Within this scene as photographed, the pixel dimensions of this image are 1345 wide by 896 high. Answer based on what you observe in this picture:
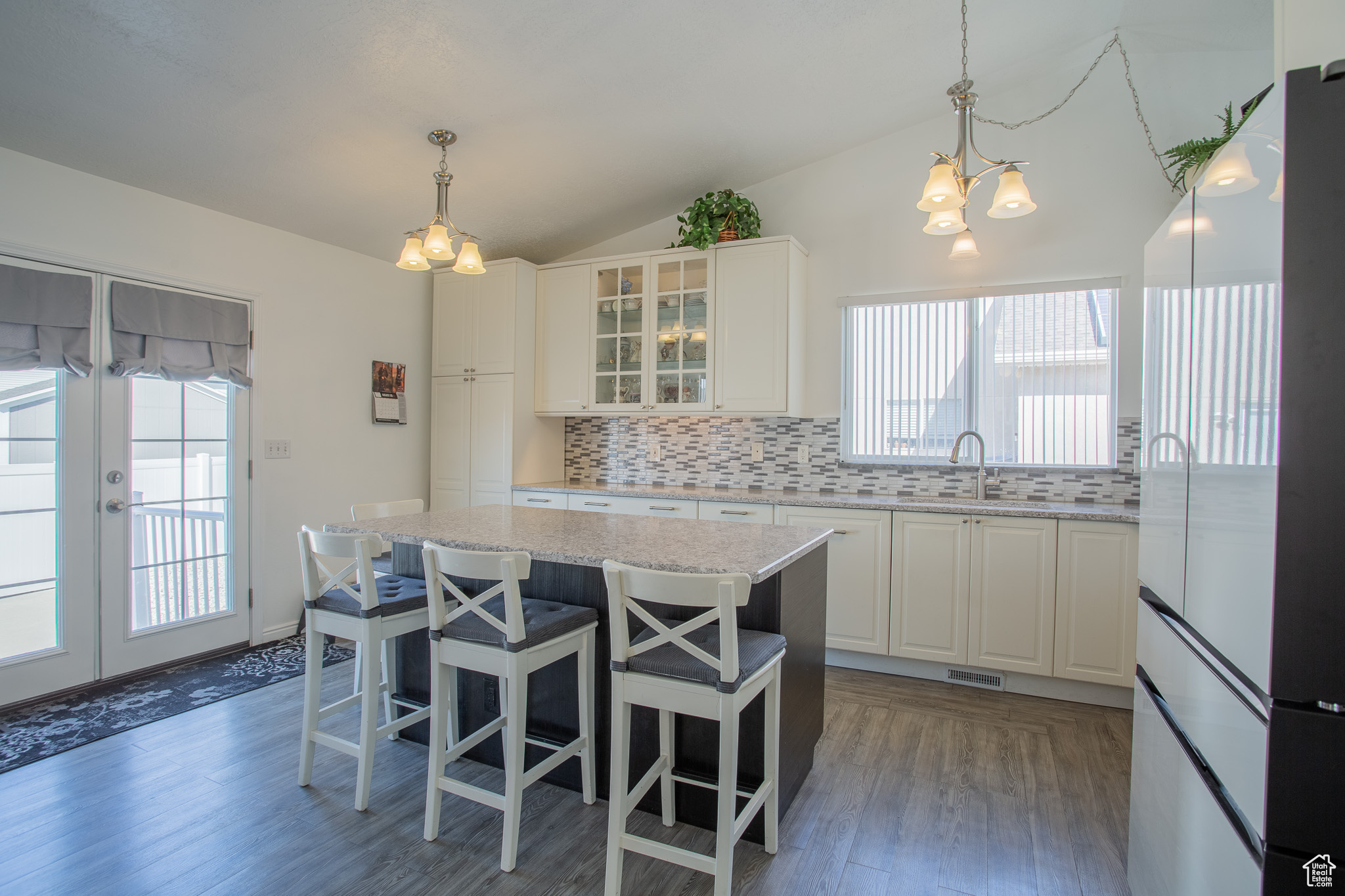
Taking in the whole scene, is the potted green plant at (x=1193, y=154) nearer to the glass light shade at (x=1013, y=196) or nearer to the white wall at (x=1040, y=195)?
the white wall at (x=1040, y=195)

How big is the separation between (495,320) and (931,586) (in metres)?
3.08

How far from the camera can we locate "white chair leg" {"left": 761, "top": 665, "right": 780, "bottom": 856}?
1.91m

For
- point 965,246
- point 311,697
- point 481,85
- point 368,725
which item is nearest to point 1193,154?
point 965,246

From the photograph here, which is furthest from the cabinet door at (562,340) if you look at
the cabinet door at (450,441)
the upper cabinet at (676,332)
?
the cabinet door at (450,441)

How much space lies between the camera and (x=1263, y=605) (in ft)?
3.47

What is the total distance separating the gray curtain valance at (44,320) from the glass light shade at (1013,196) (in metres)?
3.78

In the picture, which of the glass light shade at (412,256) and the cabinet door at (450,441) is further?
the cabinet door at (450,441)

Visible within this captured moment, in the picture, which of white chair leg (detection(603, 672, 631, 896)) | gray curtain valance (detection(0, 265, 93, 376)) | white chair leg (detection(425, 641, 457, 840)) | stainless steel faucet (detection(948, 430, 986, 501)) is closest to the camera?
white chair leg (detection(603, 672, 631, 896))

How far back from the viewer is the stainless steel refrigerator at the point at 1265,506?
1.00 meters

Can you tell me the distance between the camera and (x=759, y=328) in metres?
3.86

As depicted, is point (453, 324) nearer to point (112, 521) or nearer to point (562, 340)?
point (562, 340)

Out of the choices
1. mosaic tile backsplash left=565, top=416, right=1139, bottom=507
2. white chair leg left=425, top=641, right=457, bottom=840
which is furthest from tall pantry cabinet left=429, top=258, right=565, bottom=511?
white chair leg left=425, top=641, right=457, bottom=840

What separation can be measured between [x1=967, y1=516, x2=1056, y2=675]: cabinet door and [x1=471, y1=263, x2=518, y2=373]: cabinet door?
2.96 meters

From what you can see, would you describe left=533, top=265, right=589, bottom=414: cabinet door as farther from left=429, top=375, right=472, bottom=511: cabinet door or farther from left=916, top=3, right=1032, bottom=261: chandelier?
left=916, top=3, right=1032, bottom=261: chandelier
